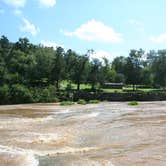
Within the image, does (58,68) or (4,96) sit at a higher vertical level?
(58,68)

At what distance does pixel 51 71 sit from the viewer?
8731cm

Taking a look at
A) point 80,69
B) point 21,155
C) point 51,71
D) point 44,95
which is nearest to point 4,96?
point 44,95

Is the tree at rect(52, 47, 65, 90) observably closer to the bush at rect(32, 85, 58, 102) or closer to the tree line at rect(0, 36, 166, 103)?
the tree line at rect(0, 36, 166, 103)

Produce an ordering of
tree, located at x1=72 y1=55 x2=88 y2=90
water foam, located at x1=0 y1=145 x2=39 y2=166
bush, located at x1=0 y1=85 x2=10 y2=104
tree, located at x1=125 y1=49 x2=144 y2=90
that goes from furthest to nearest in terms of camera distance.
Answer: tree, located at x1=125 y1=49 x2=144 y2=90 < tree, located at x1=72 y1=55 x2=88 y2=90 < bush, located at x1=0 y1=85 x2=10 y2=104 < water foam, located at x1=0 y1=145 x2=39 y2=166

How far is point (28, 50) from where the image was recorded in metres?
97.9

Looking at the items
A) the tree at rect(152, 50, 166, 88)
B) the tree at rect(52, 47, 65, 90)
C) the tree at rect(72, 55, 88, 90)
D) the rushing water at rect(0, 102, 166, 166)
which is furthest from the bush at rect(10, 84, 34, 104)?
the tree at rect(152, 50, 166, 88)

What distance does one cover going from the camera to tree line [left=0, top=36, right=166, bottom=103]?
72.0 meters

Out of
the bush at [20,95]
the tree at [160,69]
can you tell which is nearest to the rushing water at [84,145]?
the bush at [20,95]

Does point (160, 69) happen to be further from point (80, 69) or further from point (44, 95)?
point (44, 95)

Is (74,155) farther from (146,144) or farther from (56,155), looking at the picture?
(146,144)

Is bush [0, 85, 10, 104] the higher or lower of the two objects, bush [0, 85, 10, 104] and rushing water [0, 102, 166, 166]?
the higher

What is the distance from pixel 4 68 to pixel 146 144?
64109mm

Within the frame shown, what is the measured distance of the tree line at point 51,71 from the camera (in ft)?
236

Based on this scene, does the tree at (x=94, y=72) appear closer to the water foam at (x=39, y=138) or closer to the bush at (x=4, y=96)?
the bush at (x=4, y=96)
